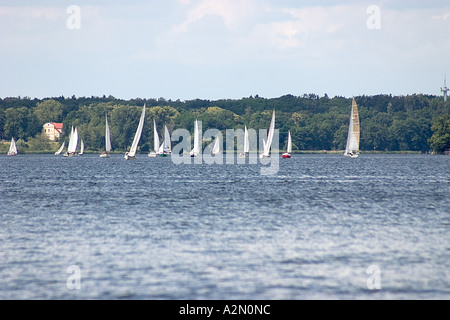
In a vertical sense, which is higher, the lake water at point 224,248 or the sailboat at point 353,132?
the sailboat at point 353,132

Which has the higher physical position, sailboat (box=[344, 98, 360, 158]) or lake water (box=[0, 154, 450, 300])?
sailboat (box=[344, 98, 360, 158])

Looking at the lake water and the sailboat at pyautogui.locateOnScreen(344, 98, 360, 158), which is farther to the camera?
the sailboat at pyautogui.locateOnScreen(344, 98, 360, 158)

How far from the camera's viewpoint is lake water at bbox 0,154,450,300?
2300cm

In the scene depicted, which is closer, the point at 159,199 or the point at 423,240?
the point at 423,240

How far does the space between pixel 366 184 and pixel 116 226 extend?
44007 mm

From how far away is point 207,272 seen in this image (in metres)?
25.2

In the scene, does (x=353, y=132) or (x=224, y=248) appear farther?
(x=353, y=132)

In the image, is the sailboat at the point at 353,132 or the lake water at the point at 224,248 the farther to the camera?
the sailboat at the point at 353,132

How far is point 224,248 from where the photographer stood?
30.2 metres

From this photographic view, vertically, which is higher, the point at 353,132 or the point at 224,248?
the point at 353,132

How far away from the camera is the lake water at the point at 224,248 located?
75.5 feet

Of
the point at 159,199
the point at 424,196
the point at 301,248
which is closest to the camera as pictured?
the point at 301,248
